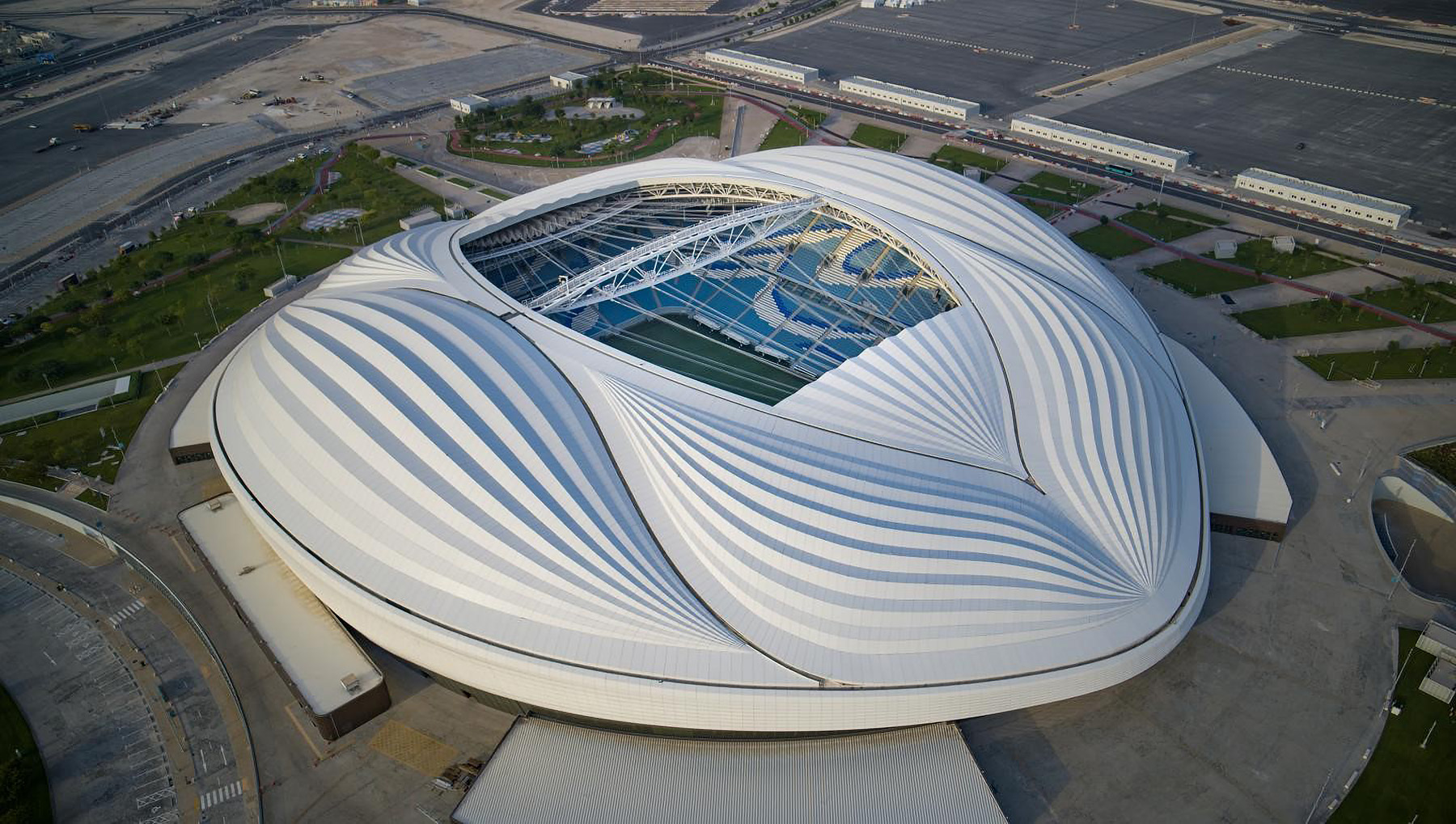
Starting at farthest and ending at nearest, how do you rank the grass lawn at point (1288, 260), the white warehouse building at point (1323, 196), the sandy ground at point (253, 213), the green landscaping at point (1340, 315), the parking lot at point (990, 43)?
the parking lot at point (990, 43) → the sandy ground at point (253, 213) → the white warehouse building at point (1323, 196) → the grass lawn at point (1288, 260) → the green landscaping at point (1340, 315)

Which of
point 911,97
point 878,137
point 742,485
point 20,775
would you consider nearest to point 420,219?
point 878,137

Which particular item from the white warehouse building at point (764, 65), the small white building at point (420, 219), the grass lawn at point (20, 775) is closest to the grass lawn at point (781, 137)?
the white warehouse building at point (764, 65)

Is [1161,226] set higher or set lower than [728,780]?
higher

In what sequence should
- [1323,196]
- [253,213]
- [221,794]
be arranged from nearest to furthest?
[221,794], [1323,196], [253,213]

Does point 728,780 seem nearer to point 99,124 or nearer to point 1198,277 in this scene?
point 1198,277

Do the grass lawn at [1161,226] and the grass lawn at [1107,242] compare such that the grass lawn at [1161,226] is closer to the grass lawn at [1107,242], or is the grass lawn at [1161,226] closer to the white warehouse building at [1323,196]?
the grass lawn at [1107,242]

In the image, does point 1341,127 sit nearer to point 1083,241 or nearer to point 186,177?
point 1083,241

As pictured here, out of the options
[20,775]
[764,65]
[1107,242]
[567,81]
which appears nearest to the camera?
[20,775]
